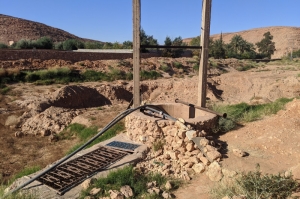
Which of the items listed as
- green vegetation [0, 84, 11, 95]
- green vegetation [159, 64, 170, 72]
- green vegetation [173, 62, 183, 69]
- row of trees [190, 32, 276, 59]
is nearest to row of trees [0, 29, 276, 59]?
row of trees [190, 32, 276, 59]

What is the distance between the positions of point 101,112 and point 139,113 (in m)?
5.48

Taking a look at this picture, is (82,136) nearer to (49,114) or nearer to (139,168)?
(49,114)

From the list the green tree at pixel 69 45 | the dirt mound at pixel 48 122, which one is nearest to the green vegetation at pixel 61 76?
the dirt mound at pixel 48 122

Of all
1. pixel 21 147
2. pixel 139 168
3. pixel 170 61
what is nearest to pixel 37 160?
pixel 21 147

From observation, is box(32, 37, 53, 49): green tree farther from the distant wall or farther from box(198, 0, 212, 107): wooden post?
box(198, 0, 212, 107): wooden post

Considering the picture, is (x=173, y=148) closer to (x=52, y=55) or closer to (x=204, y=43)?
(x=204, y=43)

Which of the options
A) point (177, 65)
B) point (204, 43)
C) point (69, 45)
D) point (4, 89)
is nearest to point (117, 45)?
point (69, 45)

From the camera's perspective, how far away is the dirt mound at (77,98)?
1345cm

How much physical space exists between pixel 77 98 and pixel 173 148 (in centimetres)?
987

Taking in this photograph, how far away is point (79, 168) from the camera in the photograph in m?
5.30

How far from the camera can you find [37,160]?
8.12m

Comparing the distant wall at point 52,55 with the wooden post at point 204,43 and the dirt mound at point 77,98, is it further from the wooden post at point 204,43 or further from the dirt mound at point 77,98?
the wooden post at point 204,43

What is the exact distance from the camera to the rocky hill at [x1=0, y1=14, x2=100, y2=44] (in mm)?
49562

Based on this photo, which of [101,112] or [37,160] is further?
[101,112]
